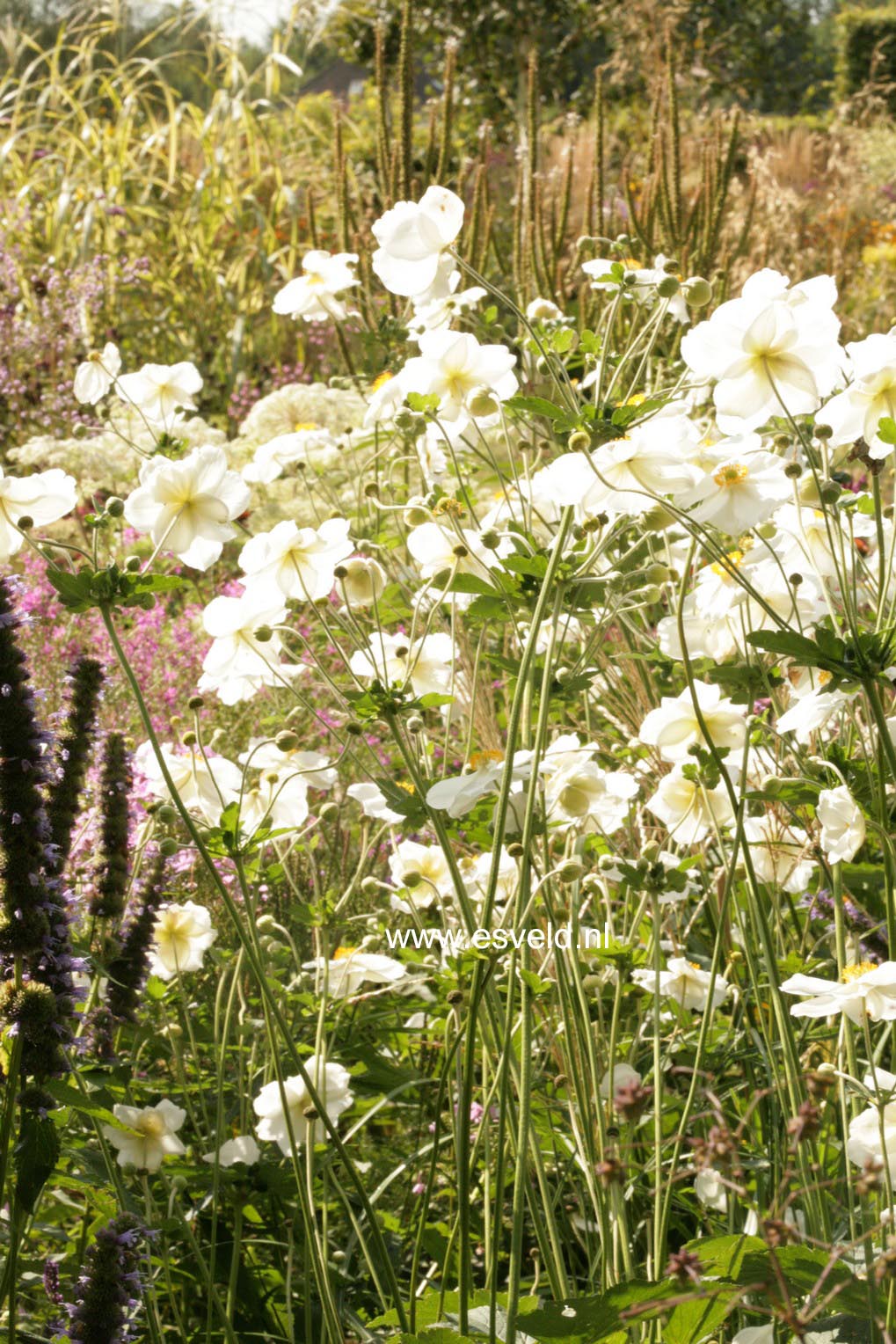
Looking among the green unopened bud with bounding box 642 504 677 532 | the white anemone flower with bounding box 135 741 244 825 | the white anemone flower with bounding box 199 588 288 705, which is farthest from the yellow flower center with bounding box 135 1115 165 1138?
the green unopened bud with bounding box 642 504 677 532

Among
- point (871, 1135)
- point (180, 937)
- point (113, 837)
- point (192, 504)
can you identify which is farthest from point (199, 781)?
point (871, 1135)

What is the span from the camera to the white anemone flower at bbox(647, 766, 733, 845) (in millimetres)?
1575

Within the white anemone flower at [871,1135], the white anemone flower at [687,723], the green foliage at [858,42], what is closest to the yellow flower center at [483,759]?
the white anemone flower at [687,723]

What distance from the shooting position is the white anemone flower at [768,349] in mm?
1255

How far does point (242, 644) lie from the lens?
1.55 metres

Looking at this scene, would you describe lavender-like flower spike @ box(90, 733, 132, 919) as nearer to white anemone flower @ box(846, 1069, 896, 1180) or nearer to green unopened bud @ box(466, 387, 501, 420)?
green unopened bud @ box(466, 387, 501, 420)

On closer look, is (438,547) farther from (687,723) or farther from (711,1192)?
(711,1192)

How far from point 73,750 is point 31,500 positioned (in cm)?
28

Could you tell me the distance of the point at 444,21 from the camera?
12.6 meters

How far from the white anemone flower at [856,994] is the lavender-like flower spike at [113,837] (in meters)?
0.76

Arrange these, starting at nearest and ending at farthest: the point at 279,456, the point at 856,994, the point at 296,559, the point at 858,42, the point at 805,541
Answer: the point at 856,994 → the point at 296,559 → the point at 805,541 → the point at 279,456 → the point at 858,42

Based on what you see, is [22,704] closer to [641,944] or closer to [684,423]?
[684,423]

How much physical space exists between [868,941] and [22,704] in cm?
117

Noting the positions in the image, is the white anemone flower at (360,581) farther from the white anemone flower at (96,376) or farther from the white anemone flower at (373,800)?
the white anemone flower at (96,376)
